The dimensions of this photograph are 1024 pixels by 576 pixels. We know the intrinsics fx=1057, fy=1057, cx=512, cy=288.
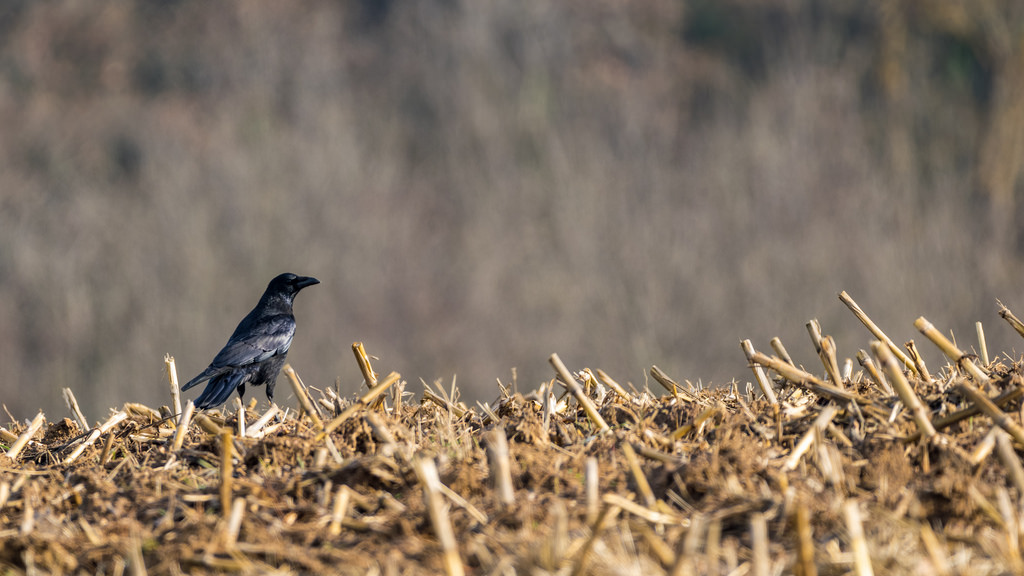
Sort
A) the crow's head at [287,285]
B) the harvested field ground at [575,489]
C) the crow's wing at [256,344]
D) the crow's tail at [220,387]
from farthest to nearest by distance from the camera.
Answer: the crow's head at [287,285]
the crow's tail at [220,387]
the crow's wing at [256,344]
the harvested field ground at [575,489]

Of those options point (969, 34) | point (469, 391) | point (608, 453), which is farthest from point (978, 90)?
point (608, 453)

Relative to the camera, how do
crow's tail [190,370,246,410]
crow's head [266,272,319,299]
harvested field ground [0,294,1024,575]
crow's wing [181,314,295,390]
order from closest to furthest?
harvested field ground [0,294,1024,575], crow's wing [181,314,295,390], crow's tail [190,370,246,410], crow's head [266,272,319,299]

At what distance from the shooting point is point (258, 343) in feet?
25.3

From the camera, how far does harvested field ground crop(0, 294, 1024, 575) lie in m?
2.59

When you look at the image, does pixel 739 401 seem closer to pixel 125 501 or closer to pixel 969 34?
pixel 125 501

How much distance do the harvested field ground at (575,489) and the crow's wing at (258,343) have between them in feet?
10.2

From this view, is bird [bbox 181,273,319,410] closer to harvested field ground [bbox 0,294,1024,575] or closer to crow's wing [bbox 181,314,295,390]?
crow's wing [bbox 181,314,295,390]

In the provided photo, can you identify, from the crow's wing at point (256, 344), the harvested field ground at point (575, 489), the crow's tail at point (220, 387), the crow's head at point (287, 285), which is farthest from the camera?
the crow's head at point (287, 285)

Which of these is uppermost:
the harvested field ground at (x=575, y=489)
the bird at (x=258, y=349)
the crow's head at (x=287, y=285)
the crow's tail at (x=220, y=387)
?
the crow's head at (x=287, y=285)

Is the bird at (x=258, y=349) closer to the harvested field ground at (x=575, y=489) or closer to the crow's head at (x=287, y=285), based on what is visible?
the crow's head at (x=287, y=285)

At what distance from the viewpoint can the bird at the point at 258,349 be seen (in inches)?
292

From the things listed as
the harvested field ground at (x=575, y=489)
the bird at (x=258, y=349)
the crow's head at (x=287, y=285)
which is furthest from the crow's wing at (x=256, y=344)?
the harvested field ground at (x=575, y=489)

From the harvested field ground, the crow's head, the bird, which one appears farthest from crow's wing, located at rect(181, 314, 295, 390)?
the harvested field ground

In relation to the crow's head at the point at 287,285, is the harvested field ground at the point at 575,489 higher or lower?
lower
